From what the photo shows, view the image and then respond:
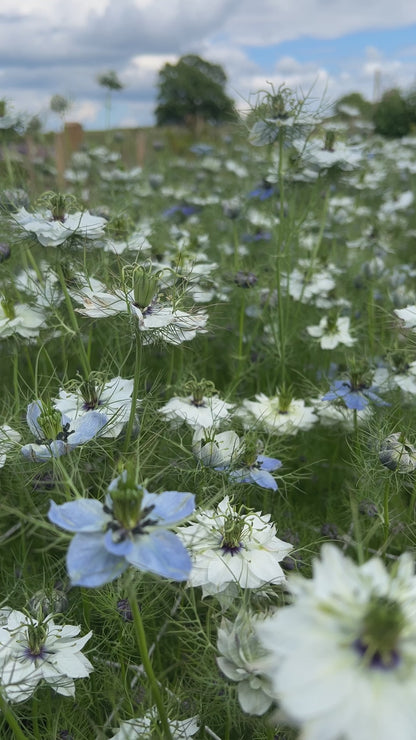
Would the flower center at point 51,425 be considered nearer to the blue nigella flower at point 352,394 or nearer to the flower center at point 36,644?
the flower center at point 36,644

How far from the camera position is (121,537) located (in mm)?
825

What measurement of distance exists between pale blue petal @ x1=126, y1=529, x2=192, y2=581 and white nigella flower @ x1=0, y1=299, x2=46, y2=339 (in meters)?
1.22

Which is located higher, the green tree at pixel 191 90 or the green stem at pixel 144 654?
the green tree at pixel 191 90

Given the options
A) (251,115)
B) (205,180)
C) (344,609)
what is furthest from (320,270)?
(205,180)

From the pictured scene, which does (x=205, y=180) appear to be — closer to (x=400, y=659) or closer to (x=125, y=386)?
(x=125, y=386)

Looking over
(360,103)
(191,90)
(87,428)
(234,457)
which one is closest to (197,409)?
(234,457)

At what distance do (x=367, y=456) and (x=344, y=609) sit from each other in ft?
4.17

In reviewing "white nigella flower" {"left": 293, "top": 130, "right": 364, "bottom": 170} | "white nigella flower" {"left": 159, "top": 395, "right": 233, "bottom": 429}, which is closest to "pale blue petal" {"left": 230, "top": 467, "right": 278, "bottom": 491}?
"white nigella flower" {"left": 159, "top": 395, "right": 233, "bottom": 429}

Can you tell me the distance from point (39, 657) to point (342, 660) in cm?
76

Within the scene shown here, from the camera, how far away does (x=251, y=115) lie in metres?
2.44

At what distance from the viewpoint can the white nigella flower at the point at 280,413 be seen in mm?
1986

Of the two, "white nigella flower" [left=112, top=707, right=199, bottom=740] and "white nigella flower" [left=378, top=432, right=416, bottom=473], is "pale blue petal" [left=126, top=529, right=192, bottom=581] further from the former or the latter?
"white nigella flower" [left=378, top=432, right=416, bottom=473]

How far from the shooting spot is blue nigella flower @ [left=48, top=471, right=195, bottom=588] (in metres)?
0.80

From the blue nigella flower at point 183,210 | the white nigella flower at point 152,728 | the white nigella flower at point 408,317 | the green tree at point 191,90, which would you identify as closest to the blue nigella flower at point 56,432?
the white nigella flower at point 152,728
